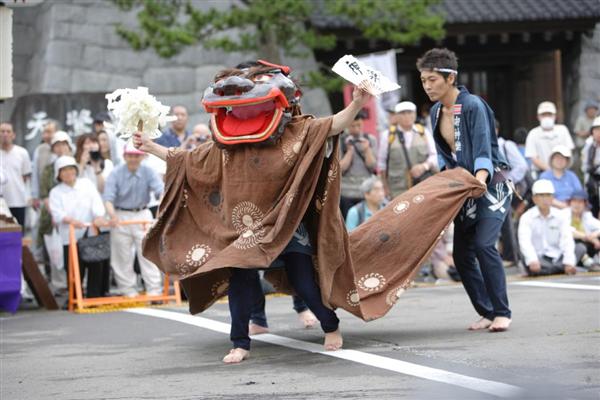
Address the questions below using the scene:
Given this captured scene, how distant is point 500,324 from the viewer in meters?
8.12

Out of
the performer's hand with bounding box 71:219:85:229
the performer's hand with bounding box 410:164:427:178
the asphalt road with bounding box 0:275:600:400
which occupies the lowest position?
the asphalt road with bounding box 0:275:600:400

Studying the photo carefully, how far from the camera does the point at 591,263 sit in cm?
1377

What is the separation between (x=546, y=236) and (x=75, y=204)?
522 cm

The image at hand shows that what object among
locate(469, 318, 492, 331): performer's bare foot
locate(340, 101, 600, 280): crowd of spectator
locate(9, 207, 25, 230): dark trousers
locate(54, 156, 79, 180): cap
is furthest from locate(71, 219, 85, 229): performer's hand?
locate(469, 318, 492, 331): performer's bare foot

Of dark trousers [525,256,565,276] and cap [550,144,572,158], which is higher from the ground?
cap [550,144,572,158]

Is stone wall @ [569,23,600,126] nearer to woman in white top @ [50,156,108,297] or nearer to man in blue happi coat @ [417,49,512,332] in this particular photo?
woman in white top @ [50,156,108,297]

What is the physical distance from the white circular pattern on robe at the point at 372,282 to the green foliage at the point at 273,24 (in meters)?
9.54

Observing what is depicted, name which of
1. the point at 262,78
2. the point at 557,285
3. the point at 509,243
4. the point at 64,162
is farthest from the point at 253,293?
the point at 509,243

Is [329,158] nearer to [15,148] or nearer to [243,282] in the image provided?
[243,282]

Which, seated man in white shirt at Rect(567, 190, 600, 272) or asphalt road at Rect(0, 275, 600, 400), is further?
Answer: seated man in white shirt at Rect(567, 190, 600, 272)

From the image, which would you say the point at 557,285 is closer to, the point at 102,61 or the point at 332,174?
the point at 332,174

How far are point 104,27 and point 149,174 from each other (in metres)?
10.1

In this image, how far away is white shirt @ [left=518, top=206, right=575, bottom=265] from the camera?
43.4 feet

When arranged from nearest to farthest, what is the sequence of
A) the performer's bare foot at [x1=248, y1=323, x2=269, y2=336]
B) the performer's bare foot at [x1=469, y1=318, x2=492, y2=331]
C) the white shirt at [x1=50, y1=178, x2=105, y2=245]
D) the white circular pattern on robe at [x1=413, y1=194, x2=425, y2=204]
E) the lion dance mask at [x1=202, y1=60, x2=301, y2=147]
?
the lion dance mask at [x1=202, y1=60, x2=301, y2=147] → the white circular pattern on robe at [x1=413, y1=194, x2=425, y2=204] → the performer's bare foot at [x1=469, y1=318, x2=492, y2=331] → the performer's bare foot at [x1=248, y1=323, x2=269, y2=336] → the white shirt at [x1=50, y1=178, x2=105, y2=245]
